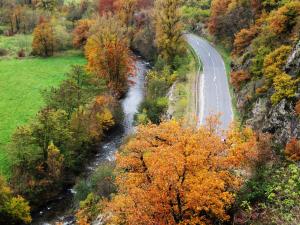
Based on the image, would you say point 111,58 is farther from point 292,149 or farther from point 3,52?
point 292,149

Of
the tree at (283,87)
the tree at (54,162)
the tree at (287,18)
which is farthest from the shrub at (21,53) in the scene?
the tree at (283,87)

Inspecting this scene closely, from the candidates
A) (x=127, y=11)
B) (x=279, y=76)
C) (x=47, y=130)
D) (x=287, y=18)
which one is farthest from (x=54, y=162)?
(x=127, y=11)

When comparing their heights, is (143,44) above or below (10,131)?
above

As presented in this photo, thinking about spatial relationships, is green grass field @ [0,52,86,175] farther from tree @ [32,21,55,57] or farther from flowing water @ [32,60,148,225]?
flowing water @ [32,60,148,225]

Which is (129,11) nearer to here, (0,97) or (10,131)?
(0,97)

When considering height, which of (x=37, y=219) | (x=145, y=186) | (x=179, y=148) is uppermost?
(x=179, y=148)

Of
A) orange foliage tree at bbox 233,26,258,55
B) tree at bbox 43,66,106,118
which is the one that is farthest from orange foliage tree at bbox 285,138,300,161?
orange foliage tree at bbox 233,26,258,55

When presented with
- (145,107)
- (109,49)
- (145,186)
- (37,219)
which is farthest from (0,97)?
(145,186)
